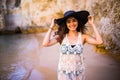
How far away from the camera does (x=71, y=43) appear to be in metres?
2.04

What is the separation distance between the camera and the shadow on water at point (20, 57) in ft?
8.75

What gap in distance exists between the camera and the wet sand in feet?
8.72

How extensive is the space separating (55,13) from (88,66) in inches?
24.6

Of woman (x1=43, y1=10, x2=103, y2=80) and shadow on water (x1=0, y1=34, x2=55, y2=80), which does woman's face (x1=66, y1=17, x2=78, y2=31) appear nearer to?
woman (x1=43, y1=10, x2=103, y2=80)

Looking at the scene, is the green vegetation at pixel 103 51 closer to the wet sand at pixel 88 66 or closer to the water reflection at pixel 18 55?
the wet sand at pixel 88 66

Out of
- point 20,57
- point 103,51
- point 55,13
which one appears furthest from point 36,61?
point 103,51

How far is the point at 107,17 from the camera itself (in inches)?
107

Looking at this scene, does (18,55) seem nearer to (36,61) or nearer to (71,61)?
(36,61)

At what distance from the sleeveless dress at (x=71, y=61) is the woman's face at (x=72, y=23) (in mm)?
83

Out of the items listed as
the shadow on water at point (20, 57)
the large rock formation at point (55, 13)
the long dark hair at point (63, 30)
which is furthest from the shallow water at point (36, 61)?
the long dark hair at point (63, 30)

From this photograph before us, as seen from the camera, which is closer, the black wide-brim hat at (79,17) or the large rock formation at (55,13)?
the black wide-brim hat at (79,17)

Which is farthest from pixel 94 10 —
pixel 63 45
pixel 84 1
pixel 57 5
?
pixel 63 45

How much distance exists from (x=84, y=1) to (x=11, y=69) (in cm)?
100

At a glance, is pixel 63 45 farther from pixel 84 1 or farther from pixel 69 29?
pixel 84 1
